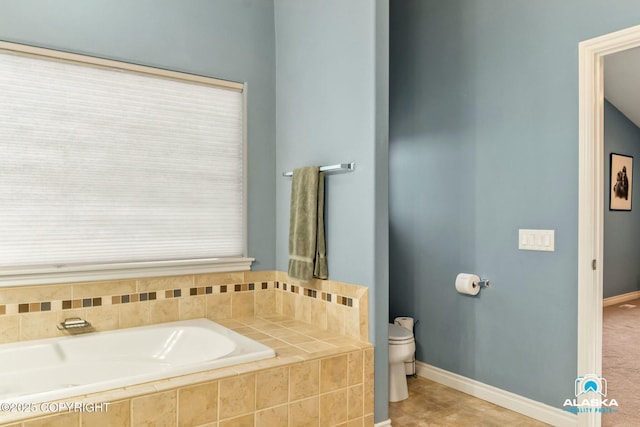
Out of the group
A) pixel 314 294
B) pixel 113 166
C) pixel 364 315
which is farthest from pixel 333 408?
pixel 113 166

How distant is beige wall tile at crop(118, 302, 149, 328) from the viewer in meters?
2.61

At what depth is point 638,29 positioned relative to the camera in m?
2.24

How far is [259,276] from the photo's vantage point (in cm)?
309

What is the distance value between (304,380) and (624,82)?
5073mm

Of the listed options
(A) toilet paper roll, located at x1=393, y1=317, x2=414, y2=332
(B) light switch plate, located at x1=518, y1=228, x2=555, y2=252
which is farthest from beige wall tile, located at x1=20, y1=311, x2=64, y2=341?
(B) light switch plate, located at x1=518, y1=228, x2=555, y2=252

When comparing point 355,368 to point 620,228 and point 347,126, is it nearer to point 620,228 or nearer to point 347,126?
point 347,126

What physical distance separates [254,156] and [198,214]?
0.54 metres

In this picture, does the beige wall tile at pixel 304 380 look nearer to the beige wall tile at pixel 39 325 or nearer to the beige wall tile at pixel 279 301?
the beige wall tile at pixel 279 301

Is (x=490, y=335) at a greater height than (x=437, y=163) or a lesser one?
lesser

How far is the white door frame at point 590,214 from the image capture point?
241 centimetres

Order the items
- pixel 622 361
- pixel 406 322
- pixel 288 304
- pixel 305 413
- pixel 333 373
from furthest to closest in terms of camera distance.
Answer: pixel 622 361
pixel 406 322
pixel 288 304
pixel 333 373
pixel 305 413

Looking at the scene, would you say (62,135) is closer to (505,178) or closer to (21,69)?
(21,69)

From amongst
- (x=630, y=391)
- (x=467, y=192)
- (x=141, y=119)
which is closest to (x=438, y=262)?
(x=467, y=192)

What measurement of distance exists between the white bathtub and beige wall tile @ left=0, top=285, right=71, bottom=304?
211mm
